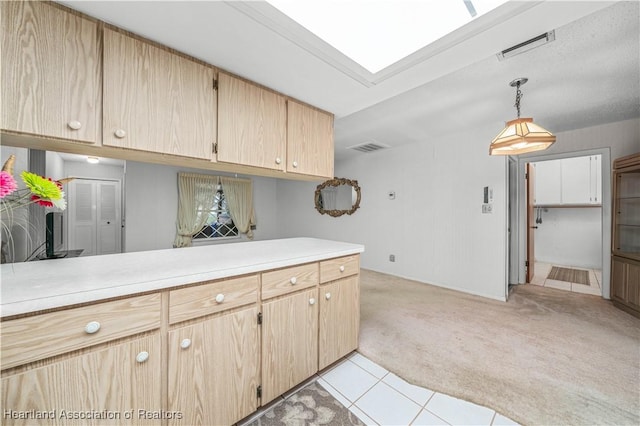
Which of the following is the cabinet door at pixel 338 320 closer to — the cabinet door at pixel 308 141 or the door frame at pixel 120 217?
the cabinet door at pixel 308 141

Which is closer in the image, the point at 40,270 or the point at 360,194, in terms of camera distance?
the point at 40,270

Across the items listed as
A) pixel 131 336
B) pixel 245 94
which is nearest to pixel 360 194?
pixel 245 94

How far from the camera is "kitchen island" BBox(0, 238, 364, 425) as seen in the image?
76 cm

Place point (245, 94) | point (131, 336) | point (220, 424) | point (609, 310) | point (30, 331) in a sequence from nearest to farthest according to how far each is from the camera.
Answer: point (30, 331) → point (131, 336) → point (220, 424) → point (245, 94) → point (609, 310)

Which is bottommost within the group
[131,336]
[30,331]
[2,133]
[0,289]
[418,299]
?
[418,299]

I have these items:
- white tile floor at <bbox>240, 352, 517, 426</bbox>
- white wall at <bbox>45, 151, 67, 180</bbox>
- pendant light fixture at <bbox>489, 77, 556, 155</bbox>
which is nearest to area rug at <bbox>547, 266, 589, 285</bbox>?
pendant light fixture at <bbox>489, 77, 556, 155</bbox>

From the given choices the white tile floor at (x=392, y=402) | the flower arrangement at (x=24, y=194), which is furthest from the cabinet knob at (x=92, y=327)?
the white tile floor at (x=392, y=402)

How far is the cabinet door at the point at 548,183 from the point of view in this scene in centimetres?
458

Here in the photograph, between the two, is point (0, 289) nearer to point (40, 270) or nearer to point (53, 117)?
point (40, 270)

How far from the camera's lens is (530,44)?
1.55 m

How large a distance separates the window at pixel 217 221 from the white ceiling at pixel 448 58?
3935 millimetres

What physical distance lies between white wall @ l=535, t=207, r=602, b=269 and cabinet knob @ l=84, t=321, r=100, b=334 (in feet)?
23.5

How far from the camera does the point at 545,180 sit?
4754 millimetres

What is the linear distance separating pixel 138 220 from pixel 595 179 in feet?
27.3
